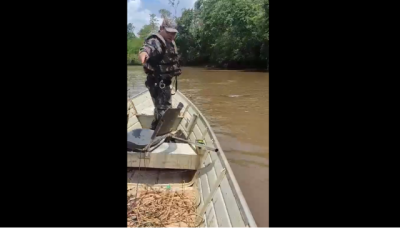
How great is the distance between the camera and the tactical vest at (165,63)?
2866 millimetres

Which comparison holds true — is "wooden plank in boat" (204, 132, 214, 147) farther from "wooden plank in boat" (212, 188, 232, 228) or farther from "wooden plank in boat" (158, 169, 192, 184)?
"wooden plank in boat" (212, 188, 232, 228)

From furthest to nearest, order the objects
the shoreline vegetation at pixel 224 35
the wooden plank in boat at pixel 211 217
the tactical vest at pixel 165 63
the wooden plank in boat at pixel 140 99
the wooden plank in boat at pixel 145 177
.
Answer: the shoreline vegetation at pixel 224 35 → the wooden plank in boat at pixel 140 99 → the tactical vest at pixel 165 63 → the wooden plank in boat at pixel 145 177 → the wooden plank in boat at pixel 211 217

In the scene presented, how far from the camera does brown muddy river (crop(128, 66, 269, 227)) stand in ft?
12.5

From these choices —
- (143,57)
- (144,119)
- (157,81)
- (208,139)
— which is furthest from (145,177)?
(144,119)

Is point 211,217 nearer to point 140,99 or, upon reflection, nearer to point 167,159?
point 167,159

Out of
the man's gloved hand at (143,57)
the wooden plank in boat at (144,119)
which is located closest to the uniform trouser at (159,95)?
the man's gloved hand at (143,57)

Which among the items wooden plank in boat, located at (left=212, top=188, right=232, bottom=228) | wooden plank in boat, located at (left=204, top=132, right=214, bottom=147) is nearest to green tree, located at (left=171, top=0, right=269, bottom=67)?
wooden plank in boat, located at (left=204, top=132, right=214, bottom=147)

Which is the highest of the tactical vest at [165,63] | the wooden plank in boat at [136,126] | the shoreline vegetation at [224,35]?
the shoreline vegetation at [224,35]

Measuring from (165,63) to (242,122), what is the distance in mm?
4506

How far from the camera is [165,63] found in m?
2.94

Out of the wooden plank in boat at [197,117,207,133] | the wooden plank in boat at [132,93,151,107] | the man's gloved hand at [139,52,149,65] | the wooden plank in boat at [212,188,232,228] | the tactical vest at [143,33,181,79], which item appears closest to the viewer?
the wooden plank in boat at [212,188,232,228]

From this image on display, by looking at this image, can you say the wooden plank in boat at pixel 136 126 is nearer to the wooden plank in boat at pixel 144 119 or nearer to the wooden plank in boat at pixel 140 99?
the wooden plank in boat at pixel 144 119
